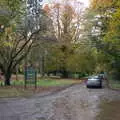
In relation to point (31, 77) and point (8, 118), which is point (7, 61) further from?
point (8, 118)

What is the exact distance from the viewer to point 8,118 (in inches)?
572

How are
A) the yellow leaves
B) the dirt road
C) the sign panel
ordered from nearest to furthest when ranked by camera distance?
the dirt road → the yellow leaves → the sign panel

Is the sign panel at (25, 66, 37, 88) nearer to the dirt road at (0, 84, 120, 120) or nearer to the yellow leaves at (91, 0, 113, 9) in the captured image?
the yellow leaves at (91, 0, 113, 9)

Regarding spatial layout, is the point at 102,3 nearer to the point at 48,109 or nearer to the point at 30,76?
the point at 30,76

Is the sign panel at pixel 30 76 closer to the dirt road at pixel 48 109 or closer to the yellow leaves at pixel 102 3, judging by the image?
the yellow leaves at pixel 102 3

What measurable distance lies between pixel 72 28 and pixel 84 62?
25.4 feet

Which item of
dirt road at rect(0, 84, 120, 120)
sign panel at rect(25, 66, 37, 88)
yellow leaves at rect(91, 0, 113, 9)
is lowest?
dirt road at rect(0, 84, 120, 120)

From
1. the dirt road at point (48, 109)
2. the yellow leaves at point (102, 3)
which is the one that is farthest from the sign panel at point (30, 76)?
the dirt road at point (48, 109)

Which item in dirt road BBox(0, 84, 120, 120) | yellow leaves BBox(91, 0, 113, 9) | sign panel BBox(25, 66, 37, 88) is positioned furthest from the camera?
sign panel BBox(25, 66, 37, 88)

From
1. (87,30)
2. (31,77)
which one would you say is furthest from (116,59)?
(31,77)

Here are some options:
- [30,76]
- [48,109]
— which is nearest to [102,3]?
[30,76]

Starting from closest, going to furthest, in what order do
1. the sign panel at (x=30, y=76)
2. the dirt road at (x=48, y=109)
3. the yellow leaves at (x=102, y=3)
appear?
the dirt road at (x=48, y=109) → the yellow leaves at (x=102, y=3) → the sign panel at (x=30, y=76)

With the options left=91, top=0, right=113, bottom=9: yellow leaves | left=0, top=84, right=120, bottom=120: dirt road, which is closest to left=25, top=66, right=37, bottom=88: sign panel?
left=91, top=0, right=113, bottom=9: yellow leaves

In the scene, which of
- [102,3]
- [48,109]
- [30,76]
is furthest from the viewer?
[102,3]
